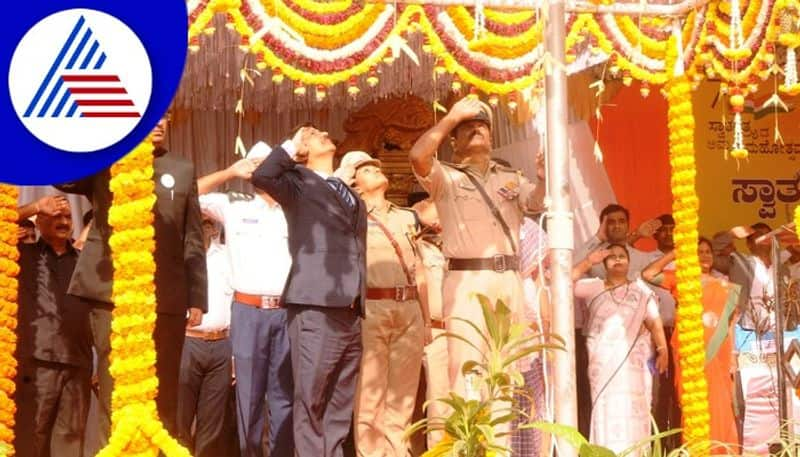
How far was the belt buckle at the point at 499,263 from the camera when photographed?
524 cm

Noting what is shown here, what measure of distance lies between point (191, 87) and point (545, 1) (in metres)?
4.30

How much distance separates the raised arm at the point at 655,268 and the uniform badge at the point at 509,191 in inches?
66.7

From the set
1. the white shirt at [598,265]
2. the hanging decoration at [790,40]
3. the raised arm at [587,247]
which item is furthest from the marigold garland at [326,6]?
the raised arm at [587,247]

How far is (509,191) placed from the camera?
17.8 ft

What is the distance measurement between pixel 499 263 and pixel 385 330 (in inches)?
31.1

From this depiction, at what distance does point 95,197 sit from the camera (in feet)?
15.1

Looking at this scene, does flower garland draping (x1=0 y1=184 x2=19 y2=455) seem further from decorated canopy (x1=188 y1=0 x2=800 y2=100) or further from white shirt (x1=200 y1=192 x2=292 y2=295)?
white shirt (x1=200 y1=192 x2=292 y2=295)

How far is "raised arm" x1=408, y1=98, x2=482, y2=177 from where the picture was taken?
5027 millimetres

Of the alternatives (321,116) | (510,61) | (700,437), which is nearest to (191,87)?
(321,116)

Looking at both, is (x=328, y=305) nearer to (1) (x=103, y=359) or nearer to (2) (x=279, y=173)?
(2) (x=279, y=173)

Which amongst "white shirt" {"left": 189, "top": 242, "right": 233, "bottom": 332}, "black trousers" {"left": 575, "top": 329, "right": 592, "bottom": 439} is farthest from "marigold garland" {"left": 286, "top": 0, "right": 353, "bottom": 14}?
"black trousers" {"left": 575, "top": 329, "right": 592, "bottom": 439}

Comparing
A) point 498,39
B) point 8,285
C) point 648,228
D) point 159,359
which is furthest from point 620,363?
point 8,285

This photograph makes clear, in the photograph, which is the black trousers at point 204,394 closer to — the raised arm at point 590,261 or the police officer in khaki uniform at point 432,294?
the police officer in khaki uniform at point 432,294

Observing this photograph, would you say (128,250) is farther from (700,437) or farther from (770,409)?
(770,409)
